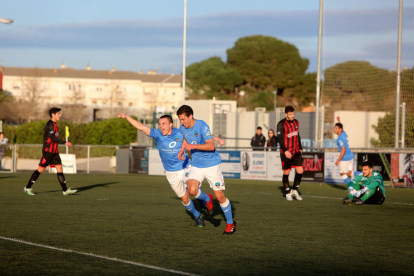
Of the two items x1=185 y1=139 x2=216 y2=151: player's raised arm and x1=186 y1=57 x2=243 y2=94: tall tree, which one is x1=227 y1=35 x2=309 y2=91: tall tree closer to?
x1=186 y1=57 x2=243 y2=94: tall tree

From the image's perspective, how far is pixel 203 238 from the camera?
7957 mm

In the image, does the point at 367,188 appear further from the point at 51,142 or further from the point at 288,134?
the point at 51,142

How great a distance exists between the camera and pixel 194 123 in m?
8.51

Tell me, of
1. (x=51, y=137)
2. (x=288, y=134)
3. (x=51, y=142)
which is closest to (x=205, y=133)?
(x=288, y=134)

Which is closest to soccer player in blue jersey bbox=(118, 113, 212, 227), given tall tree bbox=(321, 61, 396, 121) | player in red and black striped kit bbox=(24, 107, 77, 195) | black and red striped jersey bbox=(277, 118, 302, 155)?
black and red striped jersey bbox=(277, 118, 302, 155)

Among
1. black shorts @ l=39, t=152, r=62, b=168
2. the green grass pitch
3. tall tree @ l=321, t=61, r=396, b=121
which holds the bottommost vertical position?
the green grass pitch

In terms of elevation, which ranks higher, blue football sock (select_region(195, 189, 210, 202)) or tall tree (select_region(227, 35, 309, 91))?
tall tree (select_region(227, 35, 309, 91))

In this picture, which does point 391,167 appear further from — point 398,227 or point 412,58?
point 398,227

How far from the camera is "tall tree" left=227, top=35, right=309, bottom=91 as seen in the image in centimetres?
7456

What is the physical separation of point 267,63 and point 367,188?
65.7 m

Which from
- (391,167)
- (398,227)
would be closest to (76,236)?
(398,227)

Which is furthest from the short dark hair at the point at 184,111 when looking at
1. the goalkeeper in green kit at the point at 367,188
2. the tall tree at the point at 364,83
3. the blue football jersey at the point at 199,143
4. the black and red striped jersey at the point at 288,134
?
the tall tree at the point at 364,83

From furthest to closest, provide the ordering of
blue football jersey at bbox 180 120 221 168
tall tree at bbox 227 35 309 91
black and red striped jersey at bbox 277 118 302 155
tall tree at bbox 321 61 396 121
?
1. tall tree at bbox 227 35 309 91
2. tall tree at bbox 321 61 396 121
3. black and red striped jersey at bbox 277 118 302 155
4. blue football jersey at bbox 180 120 221 168

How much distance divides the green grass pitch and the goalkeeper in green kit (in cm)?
38
